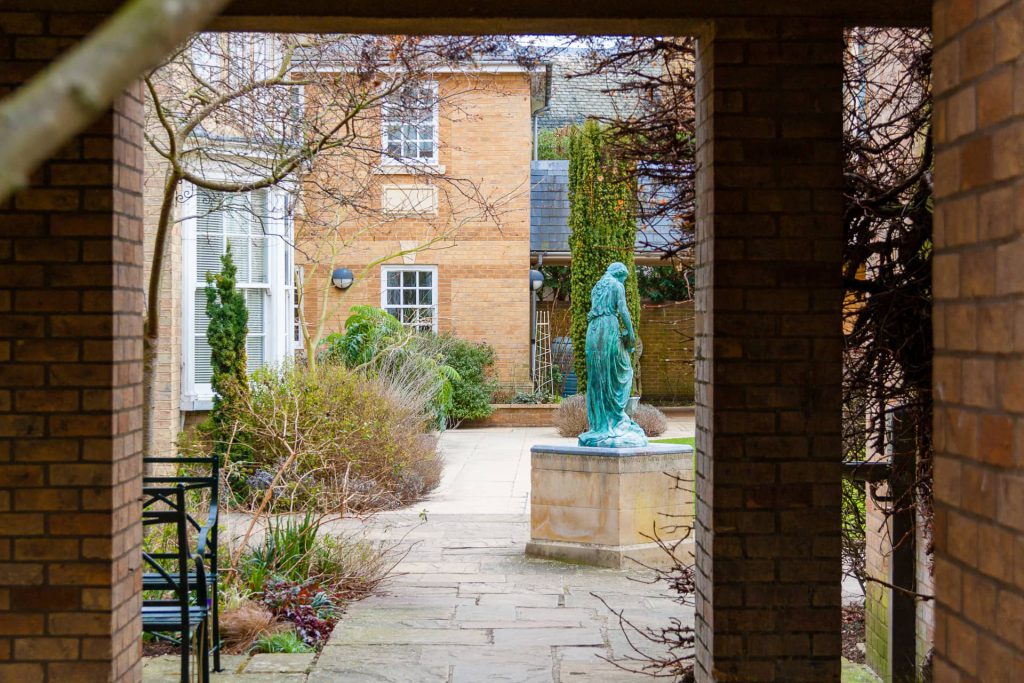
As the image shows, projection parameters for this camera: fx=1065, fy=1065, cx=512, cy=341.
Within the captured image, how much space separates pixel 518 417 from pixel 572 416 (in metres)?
2.37

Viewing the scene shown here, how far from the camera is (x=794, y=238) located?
448 centimetres

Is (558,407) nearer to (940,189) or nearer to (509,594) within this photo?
(509,594)

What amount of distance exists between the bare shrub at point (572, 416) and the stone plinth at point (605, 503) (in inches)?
377

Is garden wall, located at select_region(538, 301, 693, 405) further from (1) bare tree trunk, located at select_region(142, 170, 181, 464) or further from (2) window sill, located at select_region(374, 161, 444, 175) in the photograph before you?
(1) bare tree trunk, located at select_region(142, 170, 181, 464)

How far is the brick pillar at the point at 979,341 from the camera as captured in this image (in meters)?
1.82

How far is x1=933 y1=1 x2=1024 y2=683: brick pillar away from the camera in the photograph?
1824mm

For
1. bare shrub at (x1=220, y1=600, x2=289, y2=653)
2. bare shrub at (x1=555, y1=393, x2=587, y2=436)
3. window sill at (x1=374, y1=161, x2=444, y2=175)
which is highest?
window sill at (x1=374, y1=161, x2=444, y2=175)

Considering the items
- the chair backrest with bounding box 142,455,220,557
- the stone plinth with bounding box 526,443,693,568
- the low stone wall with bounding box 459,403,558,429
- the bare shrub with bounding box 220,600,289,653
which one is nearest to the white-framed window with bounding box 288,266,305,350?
the low stone wall with bounding box 459,403,558,429

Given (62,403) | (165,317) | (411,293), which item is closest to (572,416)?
(411,293)

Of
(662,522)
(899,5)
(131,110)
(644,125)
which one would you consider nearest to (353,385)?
(662,522)

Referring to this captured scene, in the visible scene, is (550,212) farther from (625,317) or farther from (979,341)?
(979,341)

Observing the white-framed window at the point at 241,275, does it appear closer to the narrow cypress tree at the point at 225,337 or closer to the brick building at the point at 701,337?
the narrow cypress tree at the point at 225,337

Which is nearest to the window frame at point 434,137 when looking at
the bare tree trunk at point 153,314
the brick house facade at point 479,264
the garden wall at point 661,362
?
the brick house facade at point 479,264

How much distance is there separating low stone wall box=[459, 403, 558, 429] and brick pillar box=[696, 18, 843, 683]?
16.9 meters
